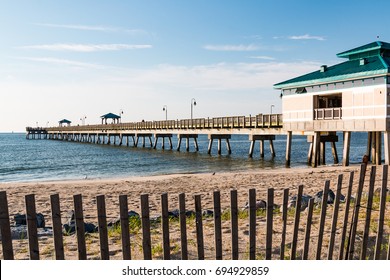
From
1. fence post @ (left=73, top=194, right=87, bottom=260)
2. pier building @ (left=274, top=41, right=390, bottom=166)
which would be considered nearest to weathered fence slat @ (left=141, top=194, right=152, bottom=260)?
fence post @ (left=73, top=194, right=87, bottom=260)

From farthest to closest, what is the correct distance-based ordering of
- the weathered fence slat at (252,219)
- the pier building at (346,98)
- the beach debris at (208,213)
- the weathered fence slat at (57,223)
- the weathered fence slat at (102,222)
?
the pier building at (346,98) → the beach debris at (208,213) → the weathered fence slat at (252,219) → the weathered fence slat at (102,222) → the weathered fence slat at (57,223)

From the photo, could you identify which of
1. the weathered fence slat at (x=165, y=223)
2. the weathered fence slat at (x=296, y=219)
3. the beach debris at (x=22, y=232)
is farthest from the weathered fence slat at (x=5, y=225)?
the beach debris at (x=22, y=232)

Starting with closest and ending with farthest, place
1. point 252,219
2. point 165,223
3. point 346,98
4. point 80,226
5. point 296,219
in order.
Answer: point 80,226, point 165,223, point 252,219, point 296,219, point 346,98

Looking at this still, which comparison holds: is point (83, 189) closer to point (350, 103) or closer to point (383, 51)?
point (350, 103)

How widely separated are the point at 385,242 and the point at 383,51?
22.6m

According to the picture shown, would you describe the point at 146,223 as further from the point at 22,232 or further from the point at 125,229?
the point at 22,232

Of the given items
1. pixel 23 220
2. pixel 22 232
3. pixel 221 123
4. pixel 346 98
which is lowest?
pixel 23 220

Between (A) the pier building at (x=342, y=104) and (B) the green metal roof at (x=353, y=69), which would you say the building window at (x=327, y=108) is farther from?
(B) the green metal roof at (x=353, y=69)

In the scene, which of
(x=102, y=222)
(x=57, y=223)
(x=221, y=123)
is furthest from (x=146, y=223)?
(x=221, y=123)

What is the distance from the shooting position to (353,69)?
25578 mm

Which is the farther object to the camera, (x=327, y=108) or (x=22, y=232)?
(x=327, y=108)

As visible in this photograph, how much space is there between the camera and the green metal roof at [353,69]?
23688 millimetres

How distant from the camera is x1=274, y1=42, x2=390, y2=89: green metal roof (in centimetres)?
2369
